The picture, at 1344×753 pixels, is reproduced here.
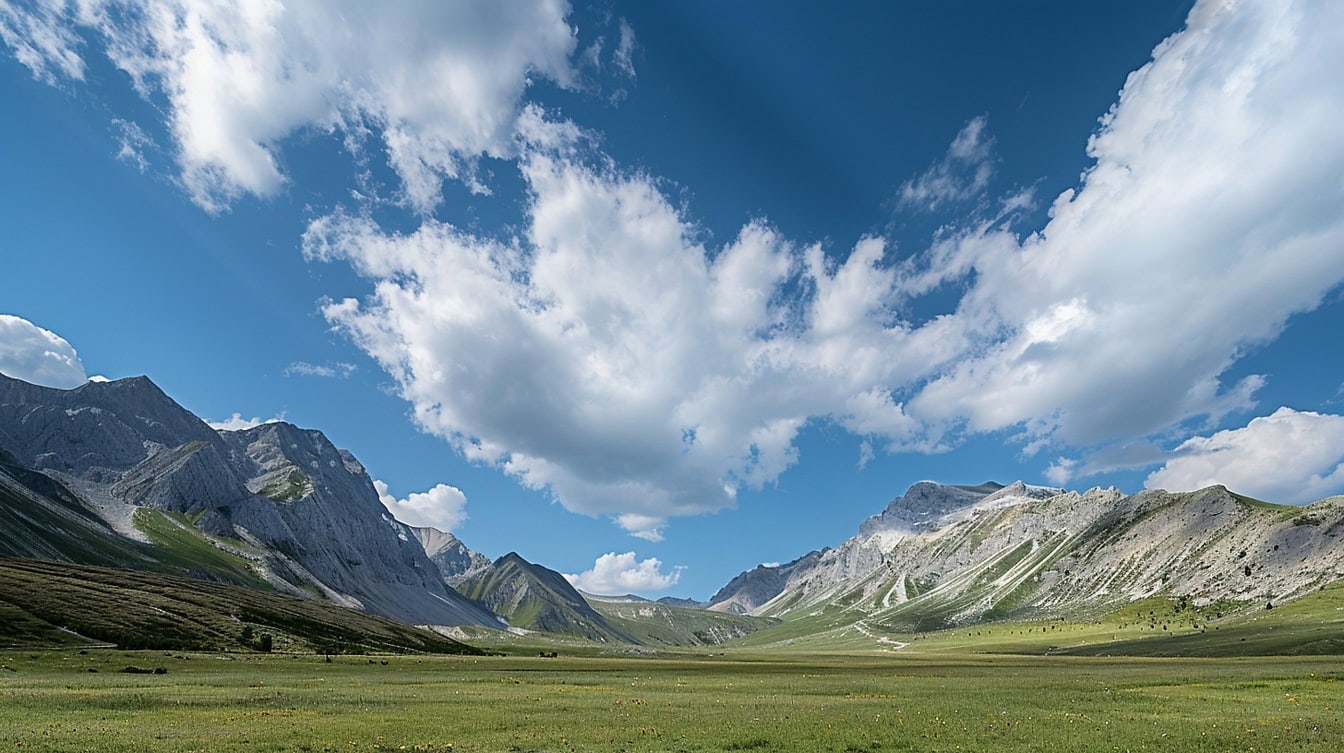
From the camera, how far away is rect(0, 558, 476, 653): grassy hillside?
8781 centimetres

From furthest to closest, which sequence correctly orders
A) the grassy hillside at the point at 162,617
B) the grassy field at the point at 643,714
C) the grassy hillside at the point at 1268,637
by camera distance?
the grassy hillside at the point at 1268,637 < the grassy hillside at the point at 162,617 < the grassy field at the point at 643,714

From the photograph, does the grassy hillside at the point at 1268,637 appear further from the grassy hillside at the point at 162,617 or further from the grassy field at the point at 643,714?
the grassy hillside at the point at 162,617

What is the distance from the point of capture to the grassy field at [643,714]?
29.8m

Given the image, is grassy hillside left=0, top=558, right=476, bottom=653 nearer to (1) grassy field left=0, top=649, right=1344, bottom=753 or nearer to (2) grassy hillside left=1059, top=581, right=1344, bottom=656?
(1) grassy field left=0, top=649, right=1344, bottom=753

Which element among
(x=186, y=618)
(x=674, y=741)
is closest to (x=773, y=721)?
(x=674, y=741)

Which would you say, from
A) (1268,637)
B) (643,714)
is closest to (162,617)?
(643,714)

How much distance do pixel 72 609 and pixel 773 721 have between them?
110379 mm

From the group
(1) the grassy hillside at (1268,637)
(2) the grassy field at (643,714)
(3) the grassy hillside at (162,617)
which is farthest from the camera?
(1) the grassy hillside at (1268,637)

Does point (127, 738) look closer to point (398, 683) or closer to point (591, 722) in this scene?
point (591, 722)

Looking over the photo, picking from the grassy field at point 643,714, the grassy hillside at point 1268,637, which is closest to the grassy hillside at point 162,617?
the grassy field at point 643,714

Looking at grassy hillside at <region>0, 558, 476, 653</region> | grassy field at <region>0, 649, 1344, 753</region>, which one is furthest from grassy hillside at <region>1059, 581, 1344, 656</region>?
grassy hillside at <region>0, 558, 476, 653</region>

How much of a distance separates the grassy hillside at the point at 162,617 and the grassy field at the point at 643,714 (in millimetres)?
25414

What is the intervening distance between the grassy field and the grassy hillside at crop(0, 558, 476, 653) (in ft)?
83.4

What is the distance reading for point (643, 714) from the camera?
41.4 metres
